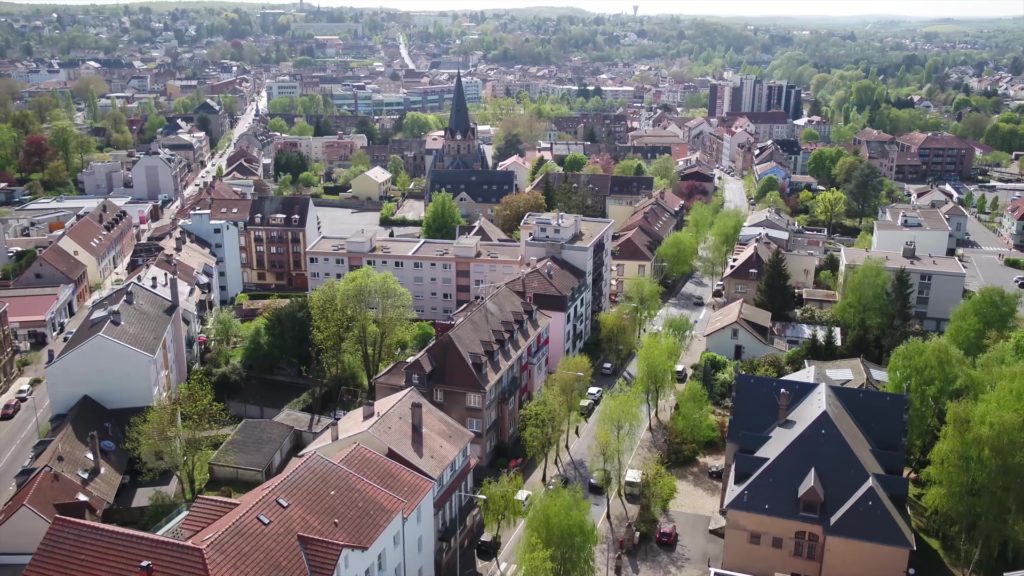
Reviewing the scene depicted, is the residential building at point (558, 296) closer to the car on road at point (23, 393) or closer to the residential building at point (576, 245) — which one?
the residential building at point (576, 245)

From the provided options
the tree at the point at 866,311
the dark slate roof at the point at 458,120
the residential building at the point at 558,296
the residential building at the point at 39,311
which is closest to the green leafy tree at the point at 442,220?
the residential building at the point at 558,296

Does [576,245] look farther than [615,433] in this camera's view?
Yes

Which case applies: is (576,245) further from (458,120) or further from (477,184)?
(458,120)

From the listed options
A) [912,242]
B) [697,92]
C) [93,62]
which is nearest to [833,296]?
[912,242]

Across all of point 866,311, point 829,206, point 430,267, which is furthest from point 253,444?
point 829,206

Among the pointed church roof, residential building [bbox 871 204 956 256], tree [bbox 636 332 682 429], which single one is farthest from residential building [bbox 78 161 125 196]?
residential building [bbox 871 204 956 256]
